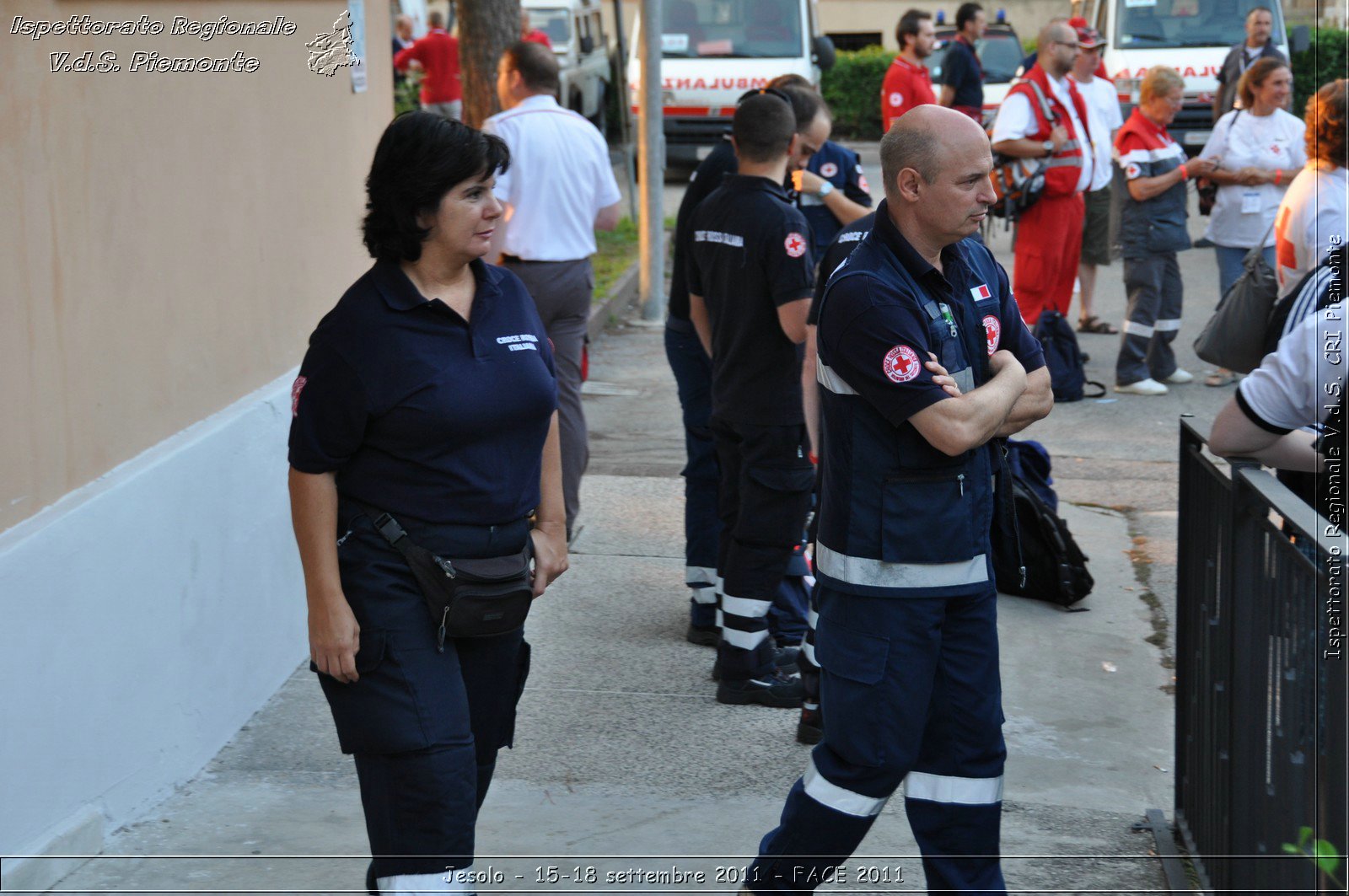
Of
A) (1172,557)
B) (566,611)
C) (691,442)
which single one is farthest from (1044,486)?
(566,611)

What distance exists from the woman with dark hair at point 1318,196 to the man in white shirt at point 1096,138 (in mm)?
4327

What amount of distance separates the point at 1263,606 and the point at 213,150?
3318 mm

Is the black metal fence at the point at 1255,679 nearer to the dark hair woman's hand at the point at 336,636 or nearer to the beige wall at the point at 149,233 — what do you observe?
the dark hair woman's hand at the point at 336,636

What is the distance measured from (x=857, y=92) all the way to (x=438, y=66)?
1183 centimetres

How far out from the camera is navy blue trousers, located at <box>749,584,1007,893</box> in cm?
310

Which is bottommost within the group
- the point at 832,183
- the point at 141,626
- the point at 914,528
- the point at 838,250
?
the point at 141,626

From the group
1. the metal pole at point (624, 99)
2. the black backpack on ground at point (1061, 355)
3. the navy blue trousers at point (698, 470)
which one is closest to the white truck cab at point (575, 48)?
the metal pole at point (624, 99)

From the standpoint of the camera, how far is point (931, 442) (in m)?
3.02

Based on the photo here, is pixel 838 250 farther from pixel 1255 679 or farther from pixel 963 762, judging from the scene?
pixel 1255 679

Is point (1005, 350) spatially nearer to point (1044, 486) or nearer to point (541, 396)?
point (541, 396)

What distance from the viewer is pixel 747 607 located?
4.96 metres

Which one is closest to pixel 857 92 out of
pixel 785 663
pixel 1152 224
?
pixel 1152 224

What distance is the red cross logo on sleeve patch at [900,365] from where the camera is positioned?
300 centimetres

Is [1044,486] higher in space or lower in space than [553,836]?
higher
